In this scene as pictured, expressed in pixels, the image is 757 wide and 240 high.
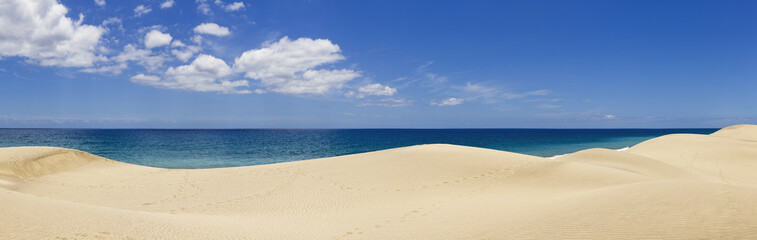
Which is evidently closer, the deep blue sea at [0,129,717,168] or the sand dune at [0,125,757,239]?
the sand dune at [0,125,757,239]

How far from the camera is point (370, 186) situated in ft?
50.9

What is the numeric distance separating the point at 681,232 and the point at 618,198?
103 inches

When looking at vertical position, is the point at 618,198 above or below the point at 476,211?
above

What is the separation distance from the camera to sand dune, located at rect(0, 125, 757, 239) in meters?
6.60

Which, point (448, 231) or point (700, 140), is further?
point (700, 140)

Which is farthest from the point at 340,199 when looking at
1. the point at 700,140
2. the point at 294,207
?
the point at 700,140

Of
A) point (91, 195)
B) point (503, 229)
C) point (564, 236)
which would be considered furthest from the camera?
point (91, 195)

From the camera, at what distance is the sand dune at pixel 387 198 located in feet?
21.6

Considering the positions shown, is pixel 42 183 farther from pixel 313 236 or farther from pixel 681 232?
pixel 681 232

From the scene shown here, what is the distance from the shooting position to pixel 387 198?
13539mm

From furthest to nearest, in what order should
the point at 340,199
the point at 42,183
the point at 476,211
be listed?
the point at 42,183, the point at 340,199, the point at 476,211

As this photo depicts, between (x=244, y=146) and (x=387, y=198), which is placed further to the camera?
(x=244, y=146)

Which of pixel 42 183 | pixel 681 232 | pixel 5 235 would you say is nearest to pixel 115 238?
pixel 5 235

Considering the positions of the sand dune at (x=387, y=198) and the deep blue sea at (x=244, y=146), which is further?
the deep blue sea at (x=244, y=146)
